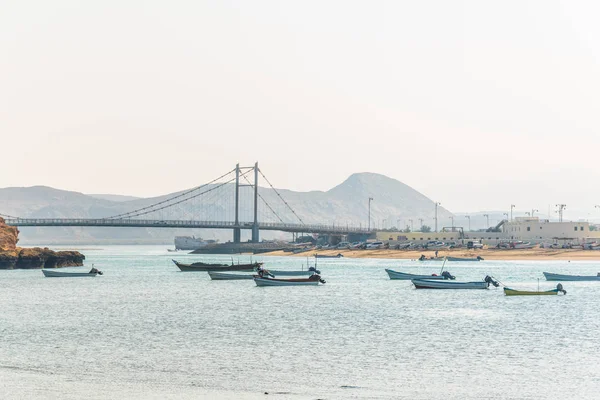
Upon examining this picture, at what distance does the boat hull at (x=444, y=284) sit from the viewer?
316ft

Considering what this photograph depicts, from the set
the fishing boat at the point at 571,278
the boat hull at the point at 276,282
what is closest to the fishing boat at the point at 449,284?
the boat hull at the point at 276,282

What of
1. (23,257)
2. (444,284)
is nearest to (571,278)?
(444,284)

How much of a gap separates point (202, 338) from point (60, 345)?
7.73m

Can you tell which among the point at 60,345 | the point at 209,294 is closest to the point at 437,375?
the point at 60,345

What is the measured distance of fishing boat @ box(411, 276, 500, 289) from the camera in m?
96.3

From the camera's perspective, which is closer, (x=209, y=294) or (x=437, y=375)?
(x=437, y=375)

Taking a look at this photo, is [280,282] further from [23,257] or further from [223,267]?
[23,257]

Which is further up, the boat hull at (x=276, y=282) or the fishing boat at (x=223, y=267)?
the fishing boat at (x=223, y=267)

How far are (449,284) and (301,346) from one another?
4807 cm

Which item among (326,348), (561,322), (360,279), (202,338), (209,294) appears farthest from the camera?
(360,279)

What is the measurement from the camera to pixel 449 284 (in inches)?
3794

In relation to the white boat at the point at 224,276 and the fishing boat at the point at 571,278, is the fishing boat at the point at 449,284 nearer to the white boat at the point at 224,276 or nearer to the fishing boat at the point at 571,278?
the fishing boat at the point at 571,278

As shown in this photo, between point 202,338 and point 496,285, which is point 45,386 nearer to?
point 202,338

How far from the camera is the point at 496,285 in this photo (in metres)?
96.4
